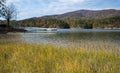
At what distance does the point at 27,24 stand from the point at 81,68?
166m

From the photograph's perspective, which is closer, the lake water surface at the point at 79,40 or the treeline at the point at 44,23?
the lake water surface at the point at 79,40

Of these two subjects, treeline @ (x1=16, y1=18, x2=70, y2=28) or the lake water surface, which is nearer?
the lake water surface

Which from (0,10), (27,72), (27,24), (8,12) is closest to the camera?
(27,72)

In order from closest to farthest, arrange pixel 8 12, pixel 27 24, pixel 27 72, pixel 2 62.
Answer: pixel 27 72 → pixel 2 62 → pixel 8 12 → pixel 27 24

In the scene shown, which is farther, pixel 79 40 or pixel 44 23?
pixel 44 23

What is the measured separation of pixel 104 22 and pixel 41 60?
598 feet

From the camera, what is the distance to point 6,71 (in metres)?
8.09

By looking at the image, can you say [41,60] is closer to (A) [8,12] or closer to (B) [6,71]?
(B) [6,71]

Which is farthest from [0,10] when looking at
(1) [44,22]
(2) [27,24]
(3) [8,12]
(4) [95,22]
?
(4) [95,22]

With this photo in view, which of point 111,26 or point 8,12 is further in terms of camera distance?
point 111,26

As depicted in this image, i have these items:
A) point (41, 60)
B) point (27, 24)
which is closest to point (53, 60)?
point (41, 60)

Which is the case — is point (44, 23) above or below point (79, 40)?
below

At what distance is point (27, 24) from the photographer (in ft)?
565

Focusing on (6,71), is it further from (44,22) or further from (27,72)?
(44,22)
